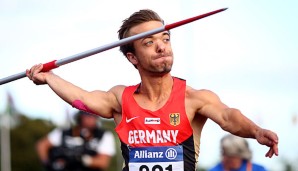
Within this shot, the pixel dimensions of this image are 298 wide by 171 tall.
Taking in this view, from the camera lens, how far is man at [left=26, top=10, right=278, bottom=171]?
873cm

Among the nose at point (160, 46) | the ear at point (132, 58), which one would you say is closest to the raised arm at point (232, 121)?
the nose at point (160, 46)

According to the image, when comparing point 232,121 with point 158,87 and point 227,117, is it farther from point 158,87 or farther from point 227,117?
point 158,87

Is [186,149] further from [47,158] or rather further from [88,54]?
[47,158]

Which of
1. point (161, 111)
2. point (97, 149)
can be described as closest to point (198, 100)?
point (161, 111)

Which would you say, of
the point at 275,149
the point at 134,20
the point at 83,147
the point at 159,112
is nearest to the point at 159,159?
the point at 159,112

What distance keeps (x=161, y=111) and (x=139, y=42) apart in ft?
2.31

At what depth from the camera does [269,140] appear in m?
7.88

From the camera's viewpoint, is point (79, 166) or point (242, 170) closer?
point (242, 170)

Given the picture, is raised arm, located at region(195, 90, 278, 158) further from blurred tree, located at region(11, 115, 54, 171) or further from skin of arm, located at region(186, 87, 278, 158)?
blurred tree, located at region(11, 115, 54, 171)

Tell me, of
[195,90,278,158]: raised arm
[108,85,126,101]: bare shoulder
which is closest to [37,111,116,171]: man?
[108,85,126,101]: bare shoulder

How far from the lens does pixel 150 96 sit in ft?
29.8

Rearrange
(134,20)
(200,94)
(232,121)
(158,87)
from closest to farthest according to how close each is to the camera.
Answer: (232,121)
(200,94)
(158,87)
(134,20)

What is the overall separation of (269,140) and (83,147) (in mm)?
7510

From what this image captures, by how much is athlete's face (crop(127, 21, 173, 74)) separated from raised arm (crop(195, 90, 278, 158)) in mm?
409
